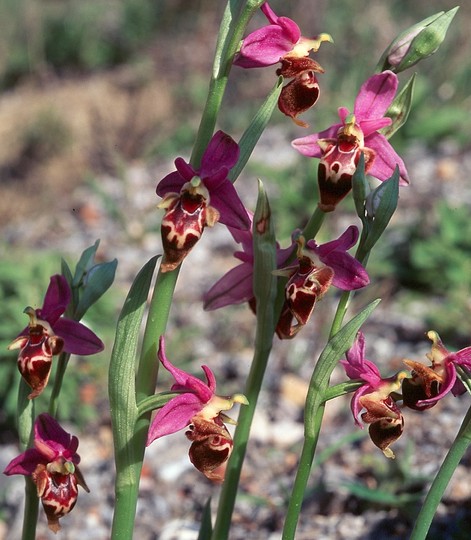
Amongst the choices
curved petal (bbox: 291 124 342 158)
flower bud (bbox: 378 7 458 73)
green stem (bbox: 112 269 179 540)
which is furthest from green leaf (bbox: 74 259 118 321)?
flower bud (bbox: 378 7 458 73)

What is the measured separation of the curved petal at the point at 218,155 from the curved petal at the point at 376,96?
0.23 m

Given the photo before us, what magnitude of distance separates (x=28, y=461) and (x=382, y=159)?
75 cm

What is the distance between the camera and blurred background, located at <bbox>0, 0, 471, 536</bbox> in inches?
126

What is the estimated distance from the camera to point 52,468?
4.51ft

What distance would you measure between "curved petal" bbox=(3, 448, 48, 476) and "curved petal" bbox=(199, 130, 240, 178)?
20.4 inches

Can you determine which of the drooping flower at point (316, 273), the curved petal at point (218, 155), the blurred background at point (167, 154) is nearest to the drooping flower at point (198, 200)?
the curved petal at point (218, 155)

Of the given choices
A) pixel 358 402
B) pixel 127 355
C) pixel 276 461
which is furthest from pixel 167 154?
pixel 358 402

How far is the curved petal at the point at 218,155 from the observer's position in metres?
1.31

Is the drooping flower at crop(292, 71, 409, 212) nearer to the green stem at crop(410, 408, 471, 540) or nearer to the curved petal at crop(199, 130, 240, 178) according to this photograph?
the curved petal at crop(199, 130, 240, 178)

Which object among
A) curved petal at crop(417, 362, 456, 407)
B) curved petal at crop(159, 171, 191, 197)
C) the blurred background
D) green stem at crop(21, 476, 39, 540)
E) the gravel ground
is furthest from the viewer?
the blurred background

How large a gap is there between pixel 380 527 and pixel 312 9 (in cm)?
533

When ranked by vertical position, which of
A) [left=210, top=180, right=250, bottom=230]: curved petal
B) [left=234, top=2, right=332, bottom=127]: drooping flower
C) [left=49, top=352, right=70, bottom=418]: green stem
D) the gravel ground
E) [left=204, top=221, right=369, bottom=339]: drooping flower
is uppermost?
[left=234, top=2, right=332, bottom=127]: drooping flower

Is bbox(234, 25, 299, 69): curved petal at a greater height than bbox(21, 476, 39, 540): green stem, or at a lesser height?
greater

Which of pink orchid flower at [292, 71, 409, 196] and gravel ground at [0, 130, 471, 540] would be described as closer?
pink orchid flower at [292, 71, 409, 196]
